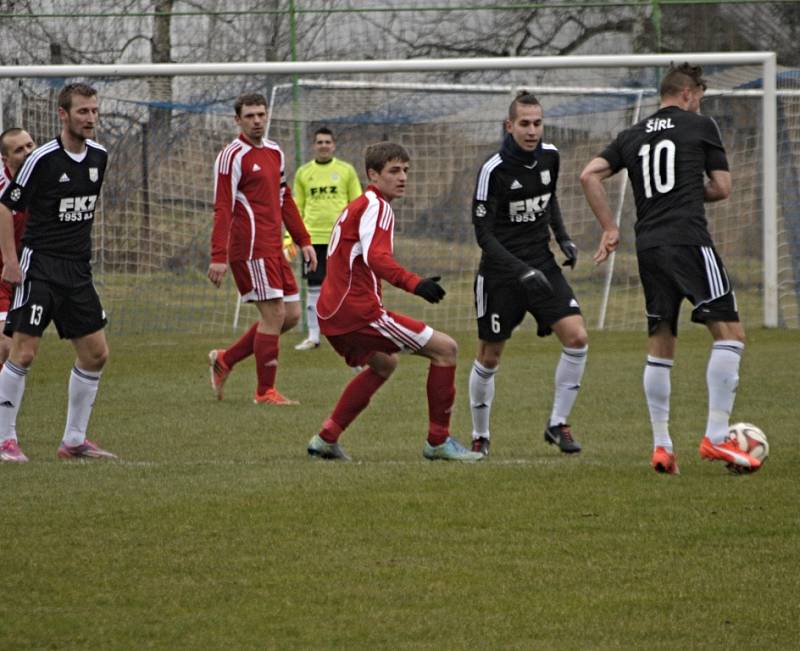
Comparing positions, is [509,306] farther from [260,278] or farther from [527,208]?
[260,278]

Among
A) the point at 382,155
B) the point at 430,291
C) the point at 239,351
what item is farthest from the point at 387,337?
the point at 239,351

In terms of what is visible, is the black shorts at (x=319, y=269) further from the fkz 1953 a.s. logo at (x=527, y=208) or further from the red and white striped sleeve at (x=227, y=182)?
the fkz 1953 a.s. logo at (x=527, y=208)

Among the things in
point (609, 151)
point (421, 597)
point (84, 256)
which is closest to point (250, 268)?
point (84, 256)

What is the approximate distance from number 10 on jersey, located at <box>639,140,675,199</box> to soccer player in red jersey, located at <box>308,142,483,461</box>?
4.36ft

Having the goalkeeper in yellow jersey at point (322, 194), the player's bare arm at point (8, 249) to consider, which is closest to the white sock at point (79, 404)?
the player's bare arm at point (8, 249)

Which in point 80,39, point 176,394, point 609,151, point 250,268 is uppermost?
point 80,39

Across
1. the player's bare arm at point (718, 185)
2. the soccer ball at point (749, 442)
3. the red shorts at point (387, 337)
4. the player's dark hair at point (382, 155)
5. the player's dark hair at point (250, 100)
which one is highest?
the player's dark hair at point (250, 100)

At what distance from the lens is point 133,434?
32.4 ft

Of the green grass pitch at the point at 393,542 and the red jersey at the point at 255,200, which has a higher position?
the red jersey at the point at 255,200

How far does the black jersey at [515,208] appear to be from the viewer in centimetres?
876

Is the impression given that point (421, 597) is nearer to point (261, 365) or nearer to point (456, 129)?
point (261, 365)

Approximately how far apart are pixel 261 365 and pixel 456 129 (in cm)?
734

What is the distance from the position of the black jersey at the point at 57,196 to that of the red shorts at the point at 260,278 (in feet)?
9.77

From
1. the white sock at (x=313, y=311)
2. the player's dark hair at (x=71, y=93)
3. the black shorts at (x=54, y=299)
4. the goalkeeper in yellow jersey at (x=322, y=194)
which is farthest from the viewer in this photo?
the white sock at (x=313, y=311)
